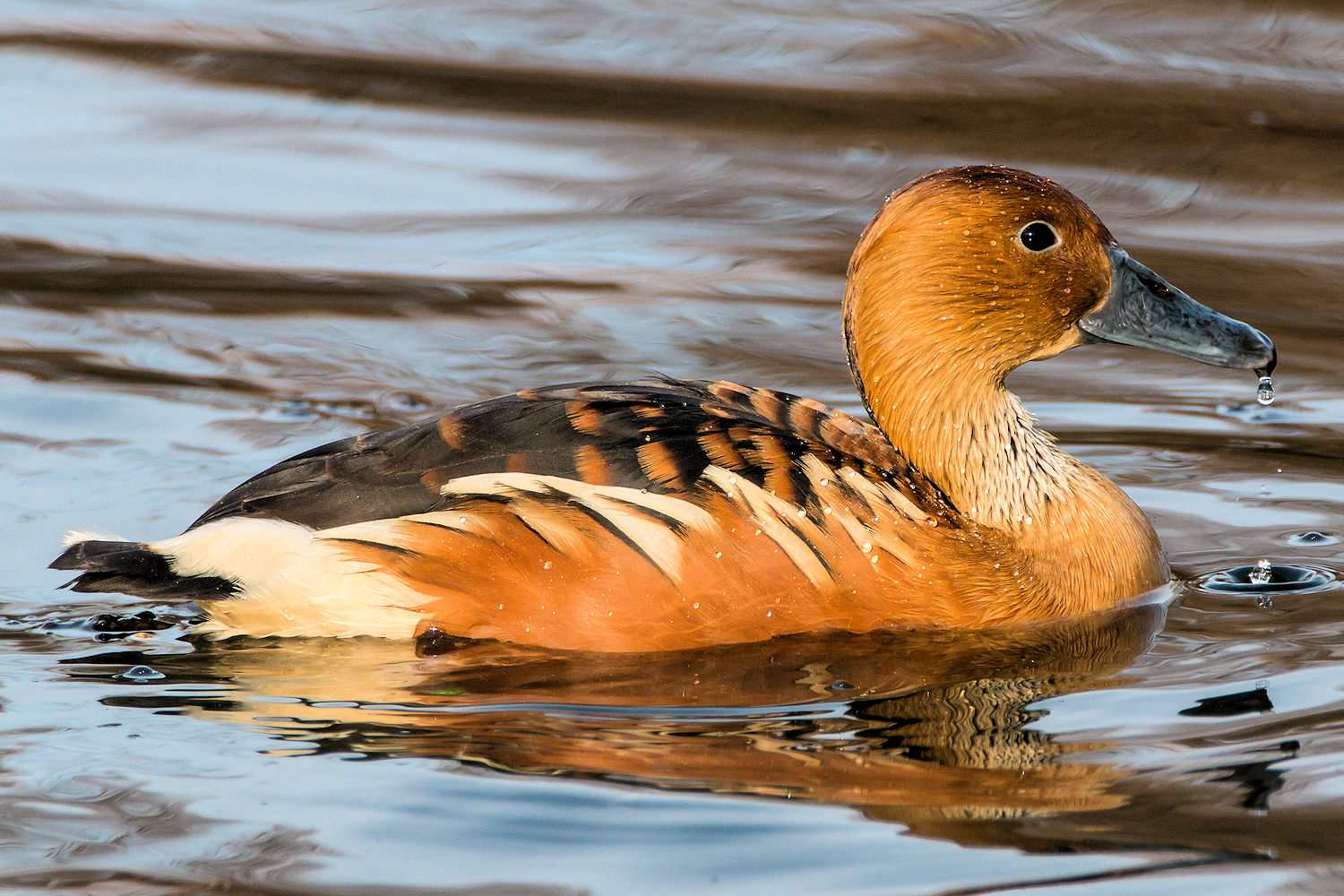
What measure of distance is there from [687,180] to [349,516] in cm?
543

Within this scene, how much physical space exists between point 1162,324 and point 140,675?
12.4 feet

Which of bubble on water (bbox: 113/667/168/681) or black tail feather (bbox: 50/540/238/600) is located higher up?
black tail feather (bbox: 50/540/238/600)

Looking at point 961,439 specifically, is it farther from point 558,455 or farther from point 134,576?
point 134,576

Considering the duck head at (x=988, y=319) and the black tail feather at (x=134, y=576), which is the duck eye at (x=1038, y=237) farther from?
the black tail feather at (x=134, y=576)

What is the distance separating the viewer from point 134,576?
6.65 meters

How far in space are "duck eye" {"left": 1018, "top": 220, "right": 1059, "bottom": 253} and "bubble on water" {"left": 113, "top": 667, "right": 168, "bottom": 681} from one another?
3289mm

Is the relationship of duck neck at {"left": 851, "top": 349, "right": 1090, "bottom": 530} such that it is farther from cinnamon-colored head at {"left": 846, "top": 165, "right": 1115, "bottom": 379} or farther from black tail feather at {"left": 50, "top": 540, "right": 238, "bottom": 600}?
black tail feather at {"left": 50, "top": 540, "right": 238, "bottom": 600}

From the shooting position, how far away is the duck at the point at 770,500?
21.1 feet

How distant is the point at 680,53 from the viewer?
12531 mm

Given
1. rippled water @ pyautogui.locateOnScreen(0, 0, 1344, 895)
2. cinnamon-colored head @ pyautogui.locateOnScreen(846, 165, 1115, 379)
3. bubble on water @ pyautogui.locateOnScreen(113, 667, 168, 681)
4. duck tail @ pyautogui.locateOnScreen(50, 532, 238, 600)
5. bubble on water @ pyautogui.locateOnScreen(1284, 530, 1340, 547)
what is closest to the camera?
rippled water @ pyautogui.locateOnScreen(0, 0, 1344, 895)

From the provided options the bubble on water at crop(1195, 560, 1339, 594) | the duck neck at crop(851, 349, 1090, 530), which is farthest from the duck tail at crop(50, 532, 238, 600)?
the bubble on water at crop(1195, 560, 1339, 594)

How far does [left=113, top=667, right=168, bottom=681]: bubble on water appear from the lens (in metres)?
6.39

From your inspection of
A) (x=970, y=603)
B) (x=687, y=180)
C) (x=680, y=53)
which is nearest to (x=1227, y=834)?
(x=970, y=603)

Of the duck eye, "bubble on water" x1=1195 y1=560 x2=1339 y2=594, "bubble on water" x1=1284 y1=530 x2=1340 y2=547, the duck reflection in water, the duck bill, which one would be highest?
the duck eye
